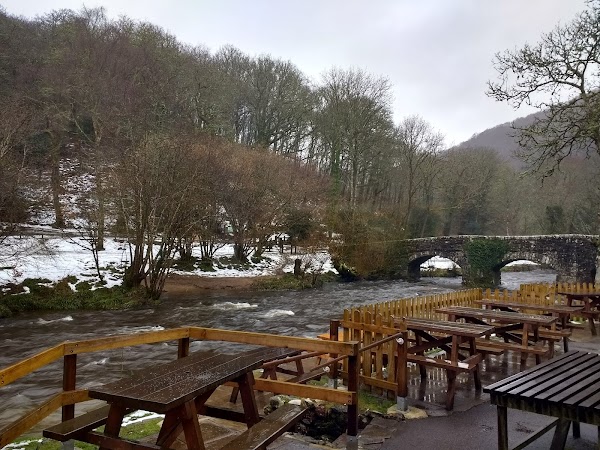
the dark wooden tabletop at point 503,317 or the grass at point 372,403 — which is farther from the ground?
the dark wooden tabletop at point 503,317

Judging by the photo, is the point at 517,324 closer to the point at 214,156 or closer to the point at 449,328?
the point at 449,328

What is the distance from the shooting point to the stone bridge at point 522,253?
25.5 metres

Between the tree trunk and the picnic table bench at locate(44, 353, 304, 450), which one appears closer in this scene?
the picnic table bench at locate(44, 353, 304, 450)

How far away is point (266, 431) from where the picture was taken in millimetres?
3678

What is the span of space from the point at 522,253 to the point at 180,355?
89.2 ft

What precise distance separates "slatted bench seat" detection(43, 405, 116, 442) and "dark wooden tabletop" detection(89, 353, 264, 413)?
0.49m

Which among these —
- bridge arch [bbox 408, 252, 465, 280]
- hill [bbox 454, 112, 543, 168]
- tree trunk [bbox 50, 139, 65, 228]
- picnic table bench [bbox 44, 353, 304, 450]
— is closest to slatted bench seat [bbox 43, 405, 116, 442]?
picnic table bench [bbox 44, 353, 304, 450]

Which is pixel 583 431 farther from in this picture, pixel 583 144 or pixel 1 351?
pixel 583 144

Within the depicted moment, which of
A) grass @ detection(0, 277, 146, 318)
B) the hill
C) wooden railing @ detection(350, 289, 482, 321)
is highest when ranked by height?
the hill

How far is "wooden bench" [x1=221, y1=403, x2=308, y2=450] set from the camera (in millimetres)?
3416

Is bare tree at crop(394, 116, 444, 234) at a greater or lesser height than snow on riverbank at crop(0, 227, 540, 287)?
greater

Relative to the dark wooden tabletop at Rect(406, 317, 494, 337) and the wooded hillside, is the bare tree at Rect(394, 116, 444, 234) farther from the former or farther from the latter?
the dark wooden tabletop at Rect(406, 317, 494, 337)

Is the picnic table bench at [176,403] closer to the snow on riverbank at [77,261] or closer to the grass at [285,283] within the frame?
the snow on riverbank at [77,261]

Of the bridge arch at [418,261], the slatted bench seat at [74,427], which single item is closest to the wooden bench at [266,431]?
the slatted bench seat at [74,427]
